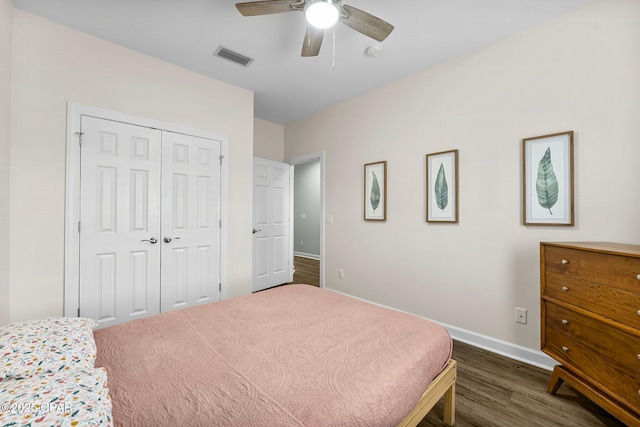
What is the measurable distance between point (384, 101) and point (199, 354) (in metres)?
3.09

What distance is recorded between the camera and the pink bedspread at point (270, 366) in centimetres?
87

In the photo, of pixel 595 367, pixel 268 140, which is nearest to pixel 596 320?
pixel 595 367

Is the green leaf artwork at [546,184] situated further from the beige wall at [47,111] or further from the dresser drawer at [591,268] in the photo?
the beige wall at [47,111]

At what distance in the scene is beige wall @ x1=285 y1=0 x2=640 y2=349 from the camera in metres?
1.86

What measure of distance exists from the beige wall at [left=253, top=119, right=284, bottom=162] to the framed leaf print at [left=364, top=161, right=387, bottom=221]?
179 centimetres

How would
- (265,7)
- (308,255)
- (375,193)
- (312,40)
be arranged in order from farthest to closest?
(308,255) < (375,193) < (312,40) < (265,7)

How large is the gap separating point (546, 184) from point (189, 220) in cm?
330

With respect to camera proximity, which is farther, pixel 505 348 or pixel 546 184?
pixel 505 348

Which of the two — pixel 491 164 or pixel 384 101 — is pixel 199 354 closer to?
pixel 491 164

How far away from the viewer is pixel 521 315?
2.21m

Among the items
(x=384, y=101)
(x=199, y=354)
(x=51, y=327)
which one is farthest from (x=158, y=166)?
(x=384, y=101)

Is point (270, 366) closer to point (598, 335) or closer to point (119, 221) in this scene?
point (598, 335)

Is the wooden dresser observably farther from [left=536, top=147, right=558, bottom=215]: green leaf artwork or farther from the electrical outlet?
[left=536, top=147, right=558, bottom=215]: green leaf artwork

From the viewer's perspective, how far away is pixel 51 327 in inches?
45.8
